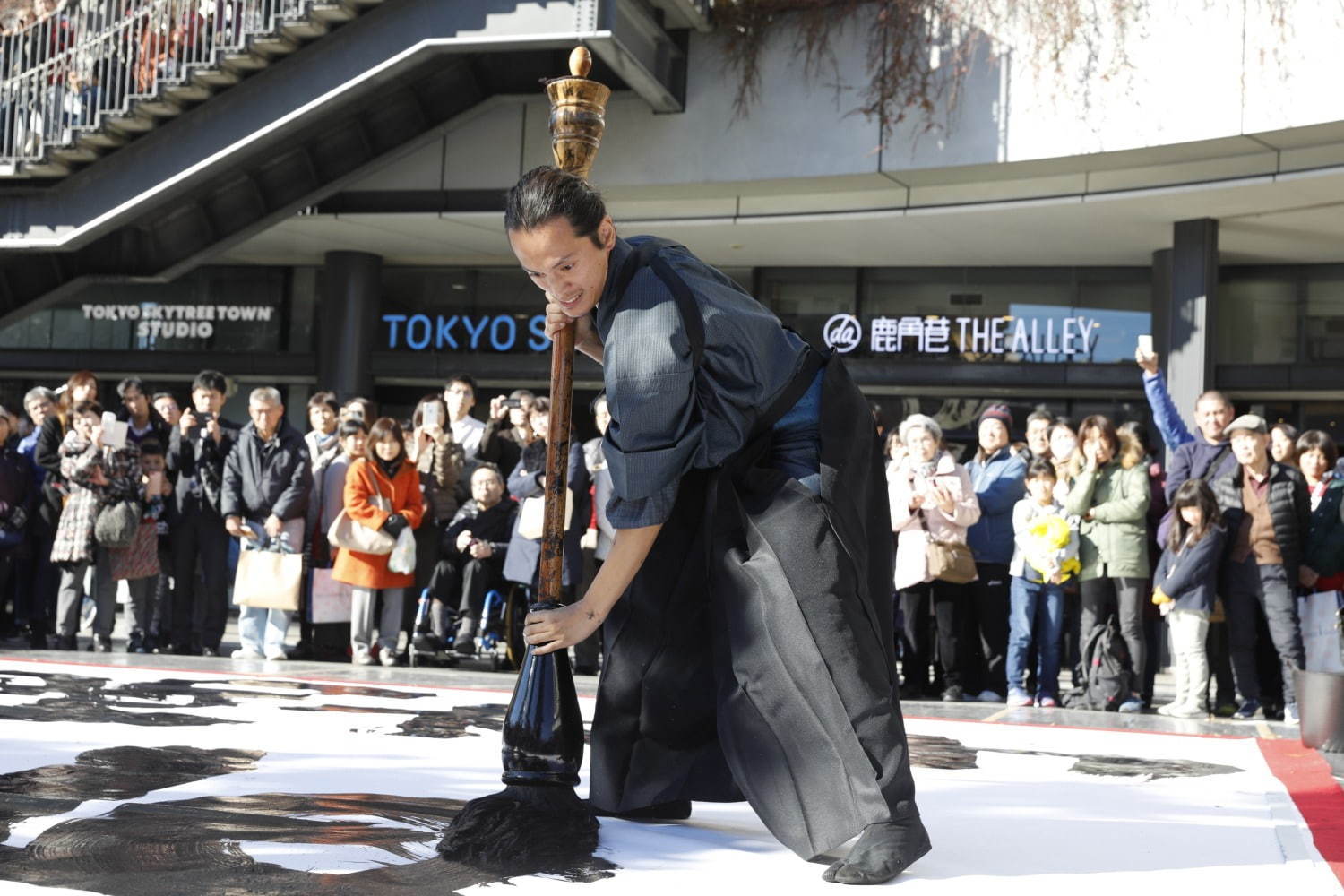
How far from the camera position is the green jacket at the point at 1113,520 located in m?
8.29

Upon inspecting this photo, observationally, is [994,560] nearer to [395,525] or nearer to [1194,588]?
[1194,588]

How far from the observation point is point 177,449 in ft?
31.5

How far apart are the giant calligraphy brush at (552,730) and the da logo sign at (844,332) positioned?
11.4m

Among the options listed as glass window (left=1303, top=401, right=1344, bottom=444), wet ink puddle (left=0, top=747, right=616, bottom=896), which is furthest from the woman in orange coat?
glass window (left=1303, top=401, right=1344, bottom=444)

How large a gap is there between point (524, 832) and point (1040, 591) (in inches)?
229

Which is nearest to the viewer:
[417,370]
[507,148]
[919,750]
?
[919,750]

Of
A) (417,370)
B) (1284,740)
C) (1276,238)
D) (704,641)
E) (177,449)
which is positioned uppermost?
(1276,238)

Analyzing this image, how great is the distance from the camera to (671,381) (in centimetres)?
287

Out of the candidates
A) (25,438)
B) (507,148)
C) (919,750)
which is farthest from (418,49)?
(919,750)

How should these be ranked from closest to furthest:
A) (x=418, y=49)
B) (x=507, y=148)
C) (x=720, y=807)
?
(x=720, y=807) < (x=418, y=49) < (x=507, y=148)

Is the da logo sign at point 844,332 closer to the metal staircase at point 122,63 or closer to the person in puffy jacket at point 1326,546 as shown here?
the metal staircase at point 122,63

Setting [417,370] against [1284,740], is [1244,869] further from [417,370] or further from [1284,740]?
[417,370]

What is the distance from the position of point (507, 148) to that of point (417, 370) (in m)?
3.30

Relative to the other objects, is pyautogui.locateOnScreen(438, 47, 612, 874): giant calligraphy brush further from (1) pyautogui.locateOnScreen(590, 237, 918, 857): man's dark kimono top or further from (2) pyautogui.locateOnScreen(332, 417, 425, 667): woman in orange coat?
(2) pyautogui.locateOnScreen(332, 417, 425, 667): woman in orange coat
